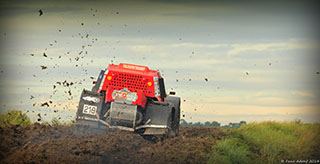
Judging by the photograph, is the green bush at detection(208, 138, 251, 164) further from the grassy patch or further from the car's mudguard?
the car's mudguard

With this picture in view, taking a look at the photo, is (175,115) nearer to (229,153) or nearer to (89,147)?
(229,153)

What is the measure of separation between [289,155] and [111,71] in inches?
246

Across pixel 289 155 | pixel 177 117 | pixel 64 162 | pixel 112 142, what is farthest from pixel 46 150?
pixel 289 155

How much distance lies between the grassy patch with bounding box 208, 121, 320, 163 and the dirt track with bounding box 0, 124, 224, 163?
64 cm

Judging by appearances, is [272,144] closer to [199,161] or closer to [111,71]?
[199,161]

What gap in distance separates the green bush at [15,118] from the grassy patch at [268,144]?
22.8 feet

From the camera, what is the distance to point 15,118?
18.1 meters

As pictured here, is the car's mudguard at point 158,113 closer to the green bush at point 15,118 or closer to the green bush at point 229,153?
the green bush at point 229,153

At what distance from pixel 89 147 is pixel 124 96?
2.38 m

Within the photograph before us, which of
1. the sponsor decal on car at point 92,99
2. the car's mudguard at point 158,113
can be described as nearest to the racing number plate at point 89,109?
the sponsor decal on car at point 92,99

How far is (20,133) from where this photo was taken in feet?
50.2


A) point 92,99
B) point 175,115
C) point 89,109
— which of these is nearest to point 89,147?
point 89,109

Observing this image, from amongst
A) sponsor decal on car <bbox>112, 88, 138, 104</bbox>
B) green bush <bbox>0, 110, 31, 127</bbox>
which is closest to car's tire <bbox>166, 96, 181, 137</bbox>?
sponsor decal on car <bbox>112, 88, 138, 104</bbox>

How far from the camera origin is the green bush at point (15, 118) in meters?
17.8
